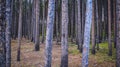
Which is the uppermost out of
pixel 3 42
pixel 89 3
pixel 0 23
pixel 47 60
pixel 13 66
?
pixel 89 3

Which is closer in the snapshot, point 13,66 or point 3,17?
point 3,17

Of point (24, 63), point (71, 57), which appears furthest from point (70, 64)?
point (24, 63)

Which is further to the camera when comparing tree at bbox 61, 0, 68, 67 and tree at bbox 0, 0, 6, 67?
tree at bbox 61, 0, 68, 67

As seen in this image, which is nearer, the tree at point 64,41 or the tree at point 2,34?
the tree at point 2,34

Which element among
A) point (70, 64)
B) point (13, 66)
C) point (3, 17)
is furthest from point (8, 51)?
point (3, 17)

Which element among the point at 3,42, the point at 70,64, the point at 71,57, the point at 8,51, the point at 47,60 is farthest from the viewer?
the point at 71,57

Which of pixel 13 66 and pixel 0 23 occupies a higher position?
pixel 0 23

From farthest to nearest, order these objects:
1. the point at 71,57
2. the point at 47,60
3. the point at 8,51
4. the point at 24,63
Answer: the point at 71,57, the point at 24,63, the point at 8,51, the point at 47,60

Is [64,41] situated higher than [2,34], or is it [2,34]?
[2,34]

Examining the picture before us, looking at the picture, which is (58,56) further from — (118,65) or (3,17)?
(3,17)

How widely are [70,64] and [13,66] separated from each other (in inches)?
165

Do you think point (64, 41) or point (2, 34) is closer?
point (2, 34)

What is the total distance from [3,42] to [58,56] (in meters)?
12.0

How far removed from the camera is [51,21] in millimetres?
10094
